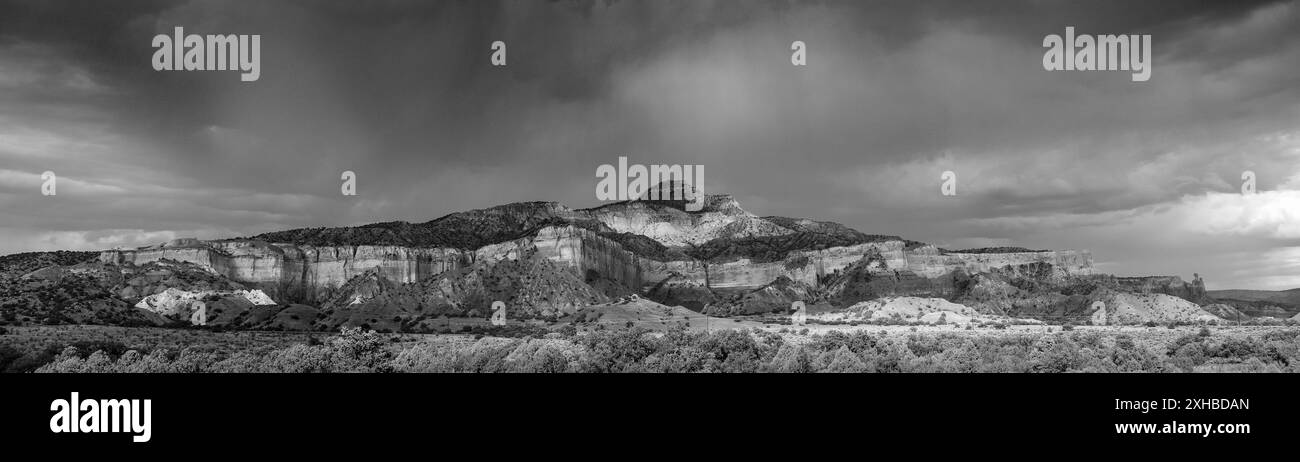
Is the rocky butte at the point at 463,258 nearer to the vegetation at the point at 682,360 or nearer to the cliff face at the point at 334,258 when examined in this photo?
the cliff face at the point at 334,258

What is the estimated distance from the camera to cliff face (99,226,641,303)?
549 ft

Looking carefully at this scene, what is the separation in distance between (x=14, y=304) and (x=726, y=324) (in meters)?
75.1

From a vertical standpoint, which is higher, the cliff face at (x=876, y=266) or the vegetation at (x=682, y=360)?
the vegetation at (x=682, y=360)

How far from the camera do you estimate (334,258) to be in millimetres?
178625

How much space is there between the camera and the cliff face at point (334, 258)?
549 ft

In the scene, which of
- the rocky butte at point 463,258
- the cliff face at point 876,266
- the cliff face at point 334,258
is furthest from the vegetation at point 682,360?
the cliff face at point 334,258

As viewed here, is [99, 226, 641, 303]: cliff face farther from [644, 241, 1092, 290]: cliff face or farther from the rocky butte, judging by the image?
[644, 241, 1092, 290]: cliff face

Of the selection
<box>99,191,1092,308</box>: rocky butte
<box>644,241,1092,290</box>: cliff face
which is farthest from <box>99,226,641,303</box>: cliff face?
<box>644,241,1092,290</box>: cliff face

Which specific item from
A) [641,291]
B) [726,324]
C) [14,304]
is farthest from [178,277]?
[641,291]

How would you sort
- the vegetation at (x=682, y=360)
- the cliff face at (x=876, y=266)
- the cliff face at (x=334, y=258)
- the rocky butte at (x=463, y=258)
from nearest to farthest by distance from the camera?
the vegetation at (x=682, y=360) < the rocky butte at (x=463, y=258) < the cliff face at (x=334, y=258) < the cliff face at (x=876, y=266)

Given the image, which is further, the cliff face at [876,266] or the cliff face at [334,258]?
the cliff face at [876,266]

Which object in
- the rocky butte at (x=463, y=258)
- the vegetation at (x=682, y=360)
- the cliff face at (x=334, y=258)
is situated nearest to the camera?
the vegetation at (x=682, y=360)
